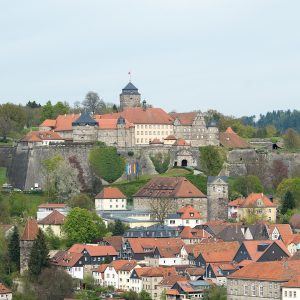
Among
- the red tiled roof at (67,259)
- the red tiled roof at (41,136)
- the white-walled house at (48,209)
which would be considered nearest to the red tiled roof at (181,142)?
the red tiled roof at (41,136)

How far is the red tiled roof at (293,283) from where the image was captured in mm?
71312

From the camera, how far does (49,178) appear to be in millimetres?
101438

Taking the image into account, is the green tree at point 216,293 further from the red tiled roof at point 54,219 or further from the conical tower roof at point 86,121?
the conical tower roof at point 86,121

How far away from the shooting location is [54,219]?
90188 millimetres

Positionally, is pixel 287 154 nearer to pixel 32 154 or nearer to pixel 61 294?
pixel 32 154

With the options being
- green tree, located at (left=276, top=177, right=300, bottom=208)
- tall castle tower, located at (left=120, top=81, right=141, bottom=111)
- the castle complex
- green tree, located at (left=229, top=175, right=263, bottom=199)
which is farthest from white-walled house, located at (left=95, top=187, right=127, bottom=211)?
tall castle tower, located at (left=120, top=81, right=141, bottom=111)

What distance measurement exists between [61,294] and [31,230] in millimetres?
8211

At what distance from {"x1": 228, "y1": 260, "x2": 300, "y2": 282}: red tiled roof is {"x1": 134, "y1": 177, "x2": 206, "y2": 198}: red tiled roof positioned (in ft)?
66.2

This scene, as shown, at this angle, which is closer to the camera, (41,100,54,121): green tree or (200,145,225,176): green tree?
(200,145,225,176): green tree

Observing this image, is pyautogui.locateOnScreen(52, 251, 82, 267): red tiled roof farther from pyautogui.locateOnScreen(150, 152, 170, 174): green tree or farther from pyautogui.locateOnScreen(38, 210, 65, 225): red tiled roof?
pyautogui.locateOnScreen(150, 152, 170, 174): green tree

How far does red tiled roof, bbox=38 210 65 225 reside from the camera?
295 feet

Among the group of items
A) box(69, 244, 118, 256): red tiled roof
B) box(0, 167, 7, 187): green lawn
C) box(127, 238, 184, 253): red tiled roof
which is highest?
box(0, 167, 7, 187): green lawn

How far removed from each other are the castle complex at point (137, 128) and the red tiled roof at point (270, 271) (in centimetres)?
3256

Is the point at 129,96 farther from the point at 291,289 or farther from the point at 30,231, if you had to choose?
the point at 291,289
